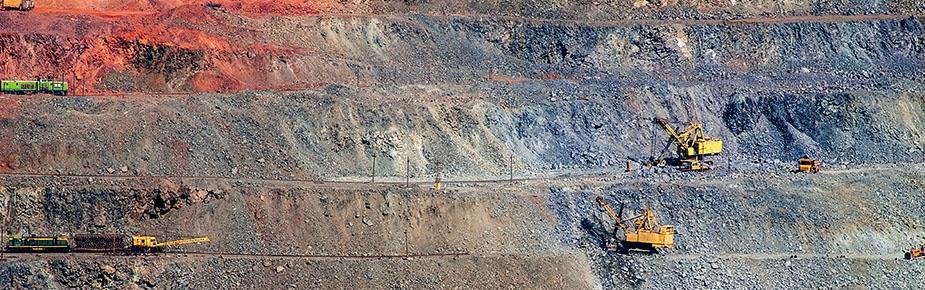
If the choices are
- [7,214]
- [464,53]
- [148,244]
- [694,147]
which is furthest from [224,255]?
[694,147]

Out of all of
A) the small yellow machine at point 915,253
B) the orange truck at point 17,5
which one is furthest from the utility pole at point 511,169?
the orange truck at point 17,5

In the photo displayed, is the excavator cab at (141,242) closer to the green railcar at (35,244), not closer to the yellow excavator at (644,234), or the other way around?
the green railcar at (35,244)

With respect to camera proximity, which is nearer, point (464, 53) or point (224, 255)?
point (224, 255)

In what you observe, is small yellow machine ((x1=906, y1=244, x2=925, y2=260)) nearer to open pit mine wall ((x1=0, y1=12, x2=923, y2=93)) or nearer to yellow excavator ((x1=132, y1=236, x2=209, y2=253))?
open pit mine wall ((x1=0, y1=12, x2=923, y2=93))

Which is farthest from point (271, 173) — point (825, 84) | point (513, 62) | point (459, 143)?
point (825, 84)

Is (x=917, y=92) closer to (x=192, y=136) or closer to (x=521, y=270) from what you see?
(x=521, y=270)

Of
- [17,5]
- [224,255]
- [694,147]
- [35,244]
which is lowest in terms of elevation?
[224,255]

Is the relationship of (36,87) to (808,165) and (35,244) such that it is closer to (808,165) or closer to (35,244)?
(35,244)
